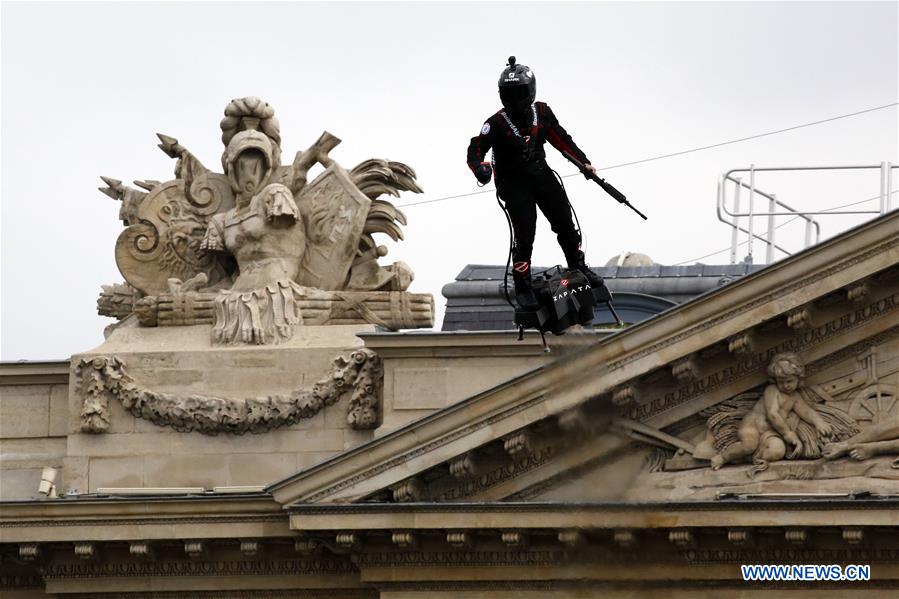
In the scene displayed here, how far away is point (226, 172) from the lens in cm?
4894

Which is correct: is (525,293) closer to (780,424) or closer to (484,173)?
(484,173)

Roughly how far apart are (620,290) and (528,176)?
1659 centimetres

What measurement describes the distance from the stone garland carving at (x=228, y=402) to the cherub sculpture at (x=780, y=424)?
5430 mm

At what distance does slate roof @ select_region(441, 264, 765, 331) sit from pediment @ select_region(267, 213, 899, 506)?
27.4 ft

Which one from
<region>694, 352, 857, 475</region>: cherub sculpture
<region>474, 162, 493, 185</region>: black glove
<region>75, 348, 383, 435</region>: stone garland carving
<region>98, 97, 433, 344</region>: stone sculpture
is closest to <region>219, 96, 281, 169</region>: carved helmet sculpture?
<region>98, 97, 433, 344</region>: stone sculpture

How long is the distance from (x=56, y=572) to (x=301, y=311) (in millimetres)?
5139

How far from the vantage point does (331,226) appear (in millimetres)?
48312

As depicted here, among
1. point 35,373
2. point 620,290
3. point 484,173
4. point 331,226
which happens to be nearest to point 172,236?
point 331,226

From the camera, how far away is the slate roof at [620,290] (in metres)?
52.4

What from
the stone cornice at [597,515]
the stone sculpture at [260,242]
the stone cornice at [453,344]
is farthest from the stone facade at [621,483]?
the stone sculpture at [260,242]

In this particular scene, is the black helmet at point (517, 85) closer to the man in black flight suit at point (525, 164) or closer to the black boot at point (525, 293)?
the man in black flight suit at point (525, 164)

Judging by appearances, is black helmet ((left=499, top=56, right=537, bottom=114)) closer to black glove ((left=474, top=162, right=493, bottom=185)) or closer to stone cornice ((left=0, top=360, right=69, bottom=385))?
black glove ((left=474, top=162, right=493, bottom=185))

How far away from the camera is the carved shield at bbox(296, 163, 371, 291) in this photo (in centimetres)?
4816

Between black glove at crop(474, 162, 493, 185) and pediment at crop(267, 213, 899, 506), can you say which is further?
pediment at crop(267, 213, 899, 506)
